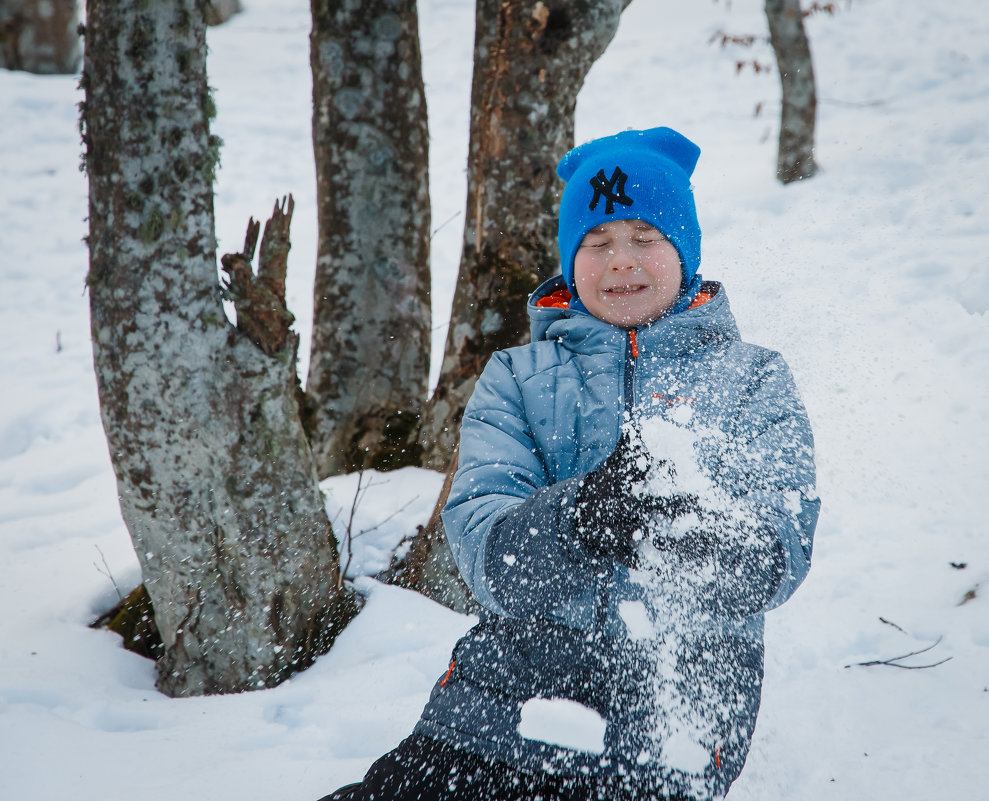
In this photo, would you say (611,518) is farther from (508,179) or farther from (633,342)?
(508,179)

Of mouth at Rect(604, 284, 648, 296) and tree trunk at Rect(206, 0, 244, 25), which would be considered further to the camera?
tree trunk at Rect(206, 0, 244, 25)

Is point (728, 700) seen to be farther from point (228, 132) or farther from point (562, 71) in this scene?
point (228, 132)

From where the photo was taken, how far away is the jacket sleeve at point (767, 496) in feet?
4.66

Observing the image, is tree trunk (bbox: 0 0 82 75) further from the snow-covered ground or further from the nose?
the nose

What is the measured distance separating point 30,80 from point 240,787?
11.4 metres

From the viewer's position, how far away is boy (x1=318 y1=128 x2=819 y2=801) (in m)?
1.44

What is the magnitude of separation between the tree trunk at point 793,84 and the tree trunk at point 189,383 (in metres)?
6.31

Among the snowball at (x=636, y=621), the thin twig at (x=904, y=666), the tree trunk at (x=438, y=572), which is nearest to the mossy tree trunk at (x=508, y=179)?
the tree trunk at (x=438, y=572)

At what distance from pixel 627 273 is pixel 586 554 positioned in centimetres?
75

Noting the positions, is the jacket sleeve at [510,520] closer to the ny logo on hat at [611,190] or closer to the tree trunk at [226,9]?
the ny logo on hat at [611,190]

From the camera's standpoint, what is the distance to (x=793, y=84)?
7.29 m

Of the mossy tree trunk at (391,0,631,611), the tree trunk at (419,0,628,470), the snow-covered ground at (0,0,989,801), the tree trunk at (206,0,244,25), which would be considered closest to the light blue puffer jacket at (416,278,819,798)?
the snow-covered ground at (0,0,989,801)

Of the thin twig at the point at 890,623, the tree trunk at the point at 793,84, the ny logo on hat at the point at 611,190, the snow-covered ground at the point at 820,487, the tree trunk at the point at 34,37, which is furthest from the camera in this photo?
the tree trunk at the point at 34,37

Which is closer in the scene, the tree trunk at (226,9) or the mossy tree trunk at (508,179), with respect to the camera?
the mossy tree trunk at (508,179)
